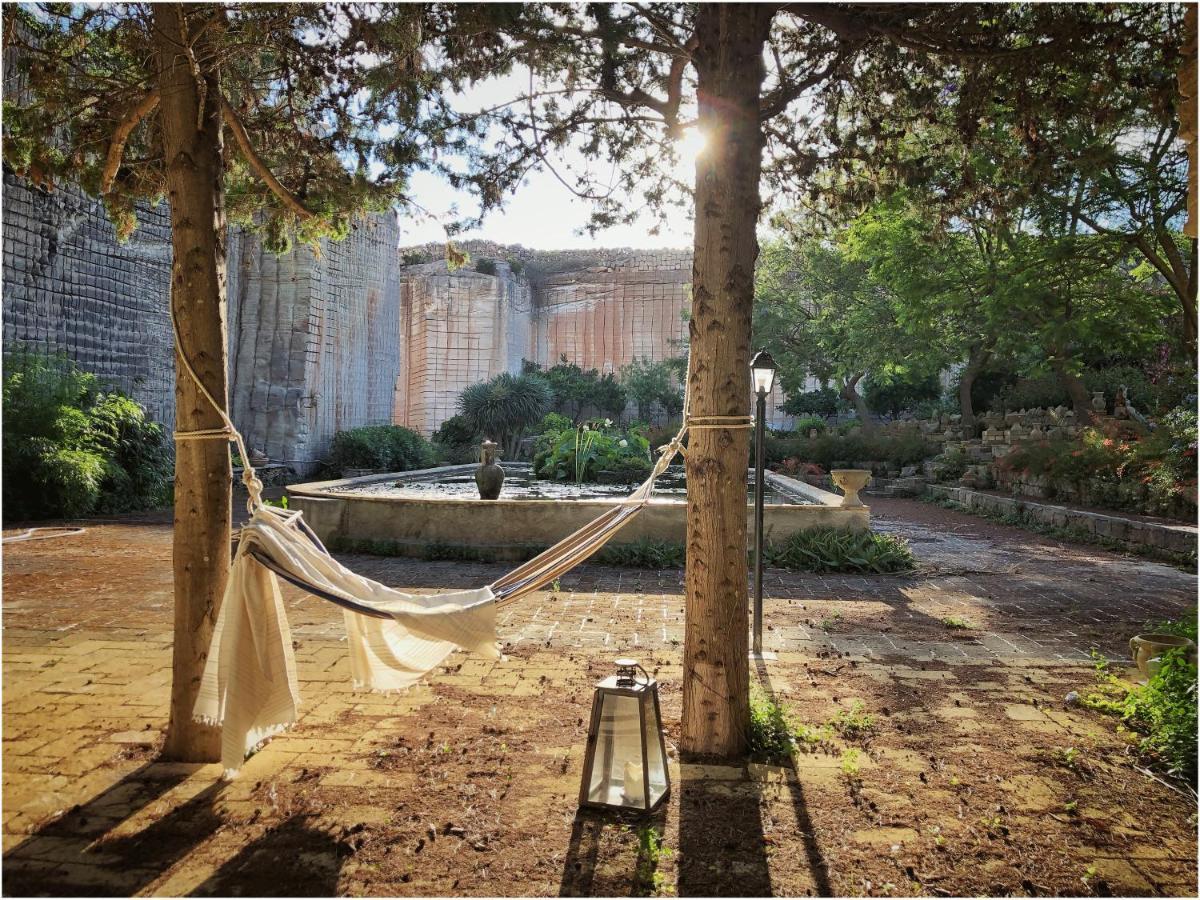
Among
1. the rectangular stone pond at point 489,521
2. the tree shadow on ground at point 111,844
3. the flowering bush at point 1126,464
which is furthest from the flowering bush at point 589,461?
the tree shadow on ground at point 111,844

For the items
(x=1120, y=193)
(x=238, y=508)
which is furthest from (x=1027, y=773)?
(x=238, y=508)

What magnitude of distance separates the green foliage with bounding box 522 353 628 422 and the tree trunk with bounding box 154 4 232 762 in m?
18.6

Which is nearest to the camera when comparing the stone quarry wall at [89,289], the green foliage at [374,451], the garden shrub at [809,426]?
the stone quarry wall at [89,289]

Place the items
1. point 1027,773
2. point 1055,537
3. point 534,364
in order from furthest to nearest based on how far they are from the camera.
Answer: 1. point 534,364
2. point 1055,537
3. point 1027,773

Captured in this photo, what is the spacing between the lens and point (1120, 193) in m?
9.03

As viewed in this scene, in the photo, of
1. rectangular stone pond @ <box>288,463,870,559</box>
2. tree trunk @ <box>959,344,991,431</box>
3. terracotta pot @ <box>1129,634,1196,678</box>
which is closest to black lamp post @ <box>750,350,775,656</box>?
terracotta pot @ <box>1129,634,1196,678</box>

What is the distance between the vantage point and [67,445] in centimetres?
895

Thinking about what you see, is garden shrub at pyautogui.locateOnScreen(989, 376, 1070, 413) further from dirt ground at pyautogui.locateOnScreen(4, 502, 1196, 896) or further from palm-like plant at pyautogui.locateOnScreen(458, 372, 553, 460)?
dirt ground at pyautogui.locateOnScreen(4, 502, 1196, 896)

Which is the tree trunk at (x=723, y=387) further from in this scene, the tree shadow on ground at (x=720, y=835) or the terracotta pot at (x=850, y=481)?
the terracotta pot at (x=850, y=481)

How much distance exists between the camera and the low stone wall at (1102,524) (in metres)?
7.02

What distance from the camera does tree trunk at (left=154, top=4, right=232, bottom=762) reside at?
2.56 meters

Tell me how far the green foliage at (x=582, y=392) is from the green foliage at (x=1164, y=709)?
18.5 meters

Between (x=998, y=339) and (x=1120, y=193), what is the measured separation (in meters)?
3.67

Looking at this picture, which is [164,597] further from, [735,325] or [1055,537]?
[1055,537]
